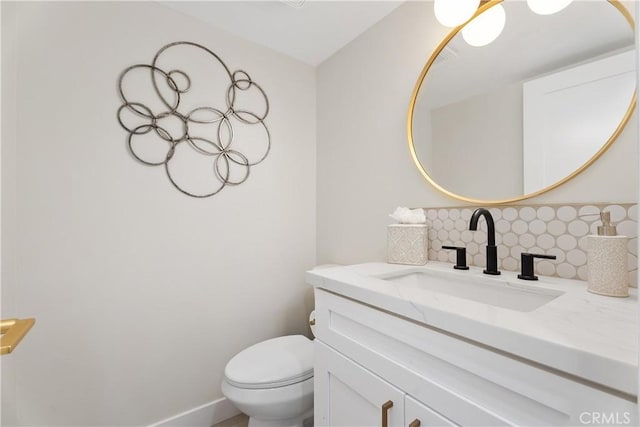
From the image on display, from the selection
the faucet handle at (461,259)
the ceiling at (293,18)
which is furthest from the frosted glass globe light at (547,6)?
the faucet handle at (461,259)

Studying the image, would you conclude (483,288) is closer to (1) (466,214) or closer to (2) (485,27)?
(1) (466,214)

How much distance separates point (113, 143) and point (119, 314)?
793 millimetres

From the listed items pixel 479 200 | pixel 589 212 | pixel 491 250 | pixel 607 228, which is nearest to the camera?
pixel 607 228

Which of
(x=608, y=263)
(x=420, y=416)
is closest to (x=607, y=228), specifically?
(x=608, y=263)

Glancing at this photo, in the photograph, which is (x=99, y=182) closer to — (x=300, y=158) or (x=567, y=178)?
(x=300, y=158)

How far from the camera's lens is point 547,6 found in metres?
0.87

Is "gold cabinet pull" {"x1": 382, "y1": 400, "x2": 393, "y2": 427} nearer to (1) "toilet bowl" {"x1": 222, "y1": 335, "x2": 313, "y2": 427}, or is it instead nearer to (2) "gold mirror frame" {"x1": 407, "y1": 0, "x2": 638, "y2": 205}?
(1) "toilet bowl" {"x1": 222, "y1": 335, "x2": 313, "y2": 427}

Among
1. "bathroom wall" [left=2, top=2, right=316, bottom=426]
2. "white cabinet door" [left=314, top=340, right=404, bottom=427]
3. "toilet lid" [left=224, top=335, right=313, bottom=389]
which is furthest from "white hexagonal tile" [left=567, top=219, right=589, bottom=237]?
"bathroom wall" [left=2, top=2, right=316, bottom=426]

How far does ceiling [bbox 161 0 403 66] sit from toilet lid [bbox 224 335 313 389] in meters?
1.71

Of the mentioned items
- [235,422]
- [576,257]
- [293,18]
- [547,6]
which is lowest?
[235,422]

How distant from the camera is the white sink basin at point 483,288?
74 cm

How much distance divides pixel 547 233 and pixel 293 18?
1.56 meters

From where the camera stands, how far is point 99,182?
1168 mm

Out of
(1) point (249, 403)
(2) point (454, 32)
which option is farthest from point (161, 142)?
(2) point (454, 32)
